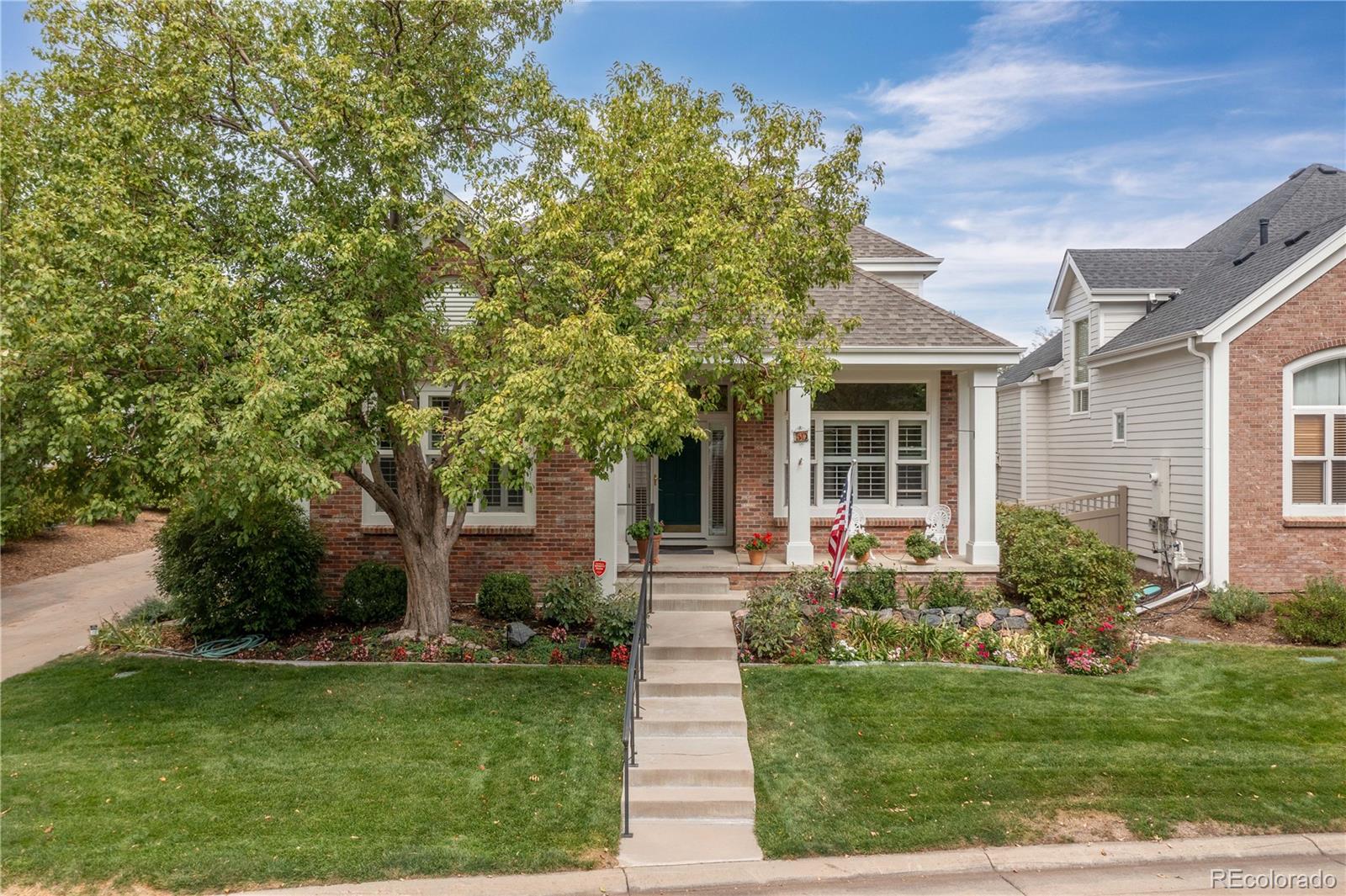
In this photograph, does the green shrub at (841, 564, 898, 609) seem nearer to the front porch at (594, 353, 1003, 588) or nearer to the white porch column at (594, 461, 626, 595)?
the front porch at (594, 353, 1003, 588)

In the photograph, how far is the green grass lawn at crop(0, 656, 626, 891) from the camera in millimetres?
5207

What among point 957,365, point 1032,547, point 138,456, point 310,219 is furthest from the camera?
point 957,365

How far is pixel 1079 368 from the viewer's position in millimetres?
16422

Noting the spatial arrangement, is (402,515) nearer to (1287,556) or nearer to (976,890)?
(976,890)

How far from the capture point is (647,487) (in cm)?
1270

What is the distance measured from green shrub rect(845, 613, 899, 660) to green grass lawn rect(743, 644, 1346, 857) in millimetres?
406

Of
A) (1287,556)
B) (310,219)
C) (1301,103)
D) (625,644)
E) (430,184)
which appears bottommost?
(625,644)

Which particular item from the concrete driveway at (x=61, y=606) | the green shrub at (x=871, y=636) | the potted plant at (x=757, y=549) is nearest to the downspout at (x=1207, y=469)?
the green shrub at (x=871, y=636)

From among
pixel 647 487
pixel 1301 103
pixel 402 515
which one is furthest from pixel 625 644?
pixel 1301 103

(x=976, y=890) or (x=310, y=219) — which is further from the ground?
(x=310, y=219)

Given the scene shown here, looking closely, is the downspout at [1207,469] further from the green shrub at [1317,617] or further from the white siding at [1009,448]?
the white siding at [1009,448]

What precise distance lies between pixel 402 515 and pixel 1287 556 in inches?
504

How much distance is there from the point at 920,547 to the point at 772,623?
10.4 feet

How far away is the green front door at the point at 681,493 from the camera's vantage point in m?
12.8
